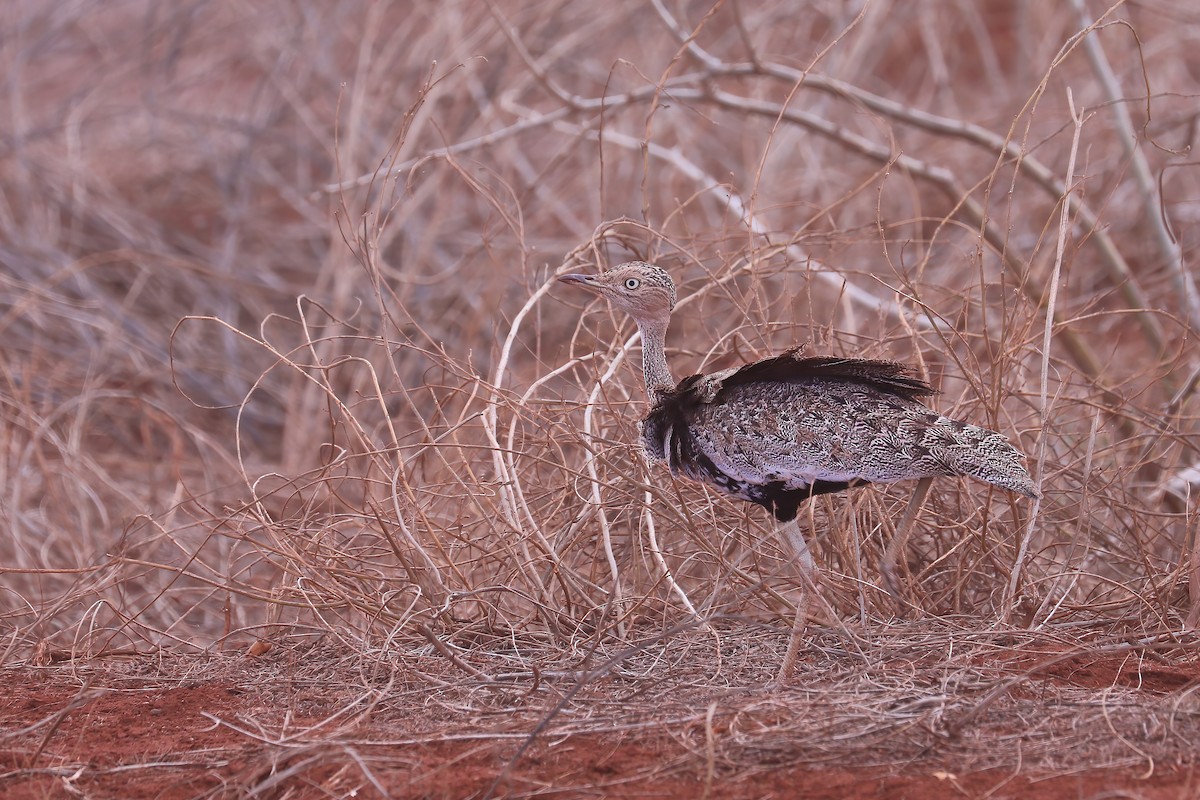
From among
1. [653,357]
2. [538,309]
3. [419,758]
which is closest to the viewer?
[419,758]

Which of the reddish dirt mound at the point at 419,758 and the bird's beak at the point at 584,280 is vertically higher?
the bird's beak at the point at 584,280

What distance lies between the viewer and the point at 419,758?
270 cm

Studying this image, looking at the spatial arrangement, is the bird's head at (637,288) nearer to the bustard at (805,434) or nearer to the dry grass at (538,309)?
the bustard at (805,434)

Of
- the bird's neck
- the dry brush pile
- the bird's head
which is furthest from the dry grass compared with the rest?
the bird's head

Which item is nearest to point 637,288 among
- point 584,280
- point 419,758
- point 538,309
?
point 584,280

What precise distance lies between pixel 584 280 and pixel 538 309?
24.4 inches

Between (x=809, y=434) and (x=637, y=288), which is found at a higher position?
(x=637, y=288)

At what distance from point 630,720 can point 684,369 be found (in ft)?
6.31

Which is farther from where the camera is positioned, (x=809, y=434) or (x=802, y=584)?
(x=802, y=584)

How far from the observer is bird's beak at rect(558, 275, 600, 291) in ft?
10.6

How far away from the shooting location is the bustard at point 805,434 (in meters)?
2.86

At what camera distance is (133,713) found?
3.21 m

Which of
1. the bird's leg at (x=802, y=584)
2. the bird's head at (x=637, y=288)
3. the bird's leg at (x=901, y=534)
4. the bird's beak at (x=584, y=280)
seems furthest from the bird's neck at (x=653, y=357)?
the bird's leg at (x=901, y=534)

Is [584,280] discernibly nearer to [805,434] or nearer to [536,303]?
[805,434]
